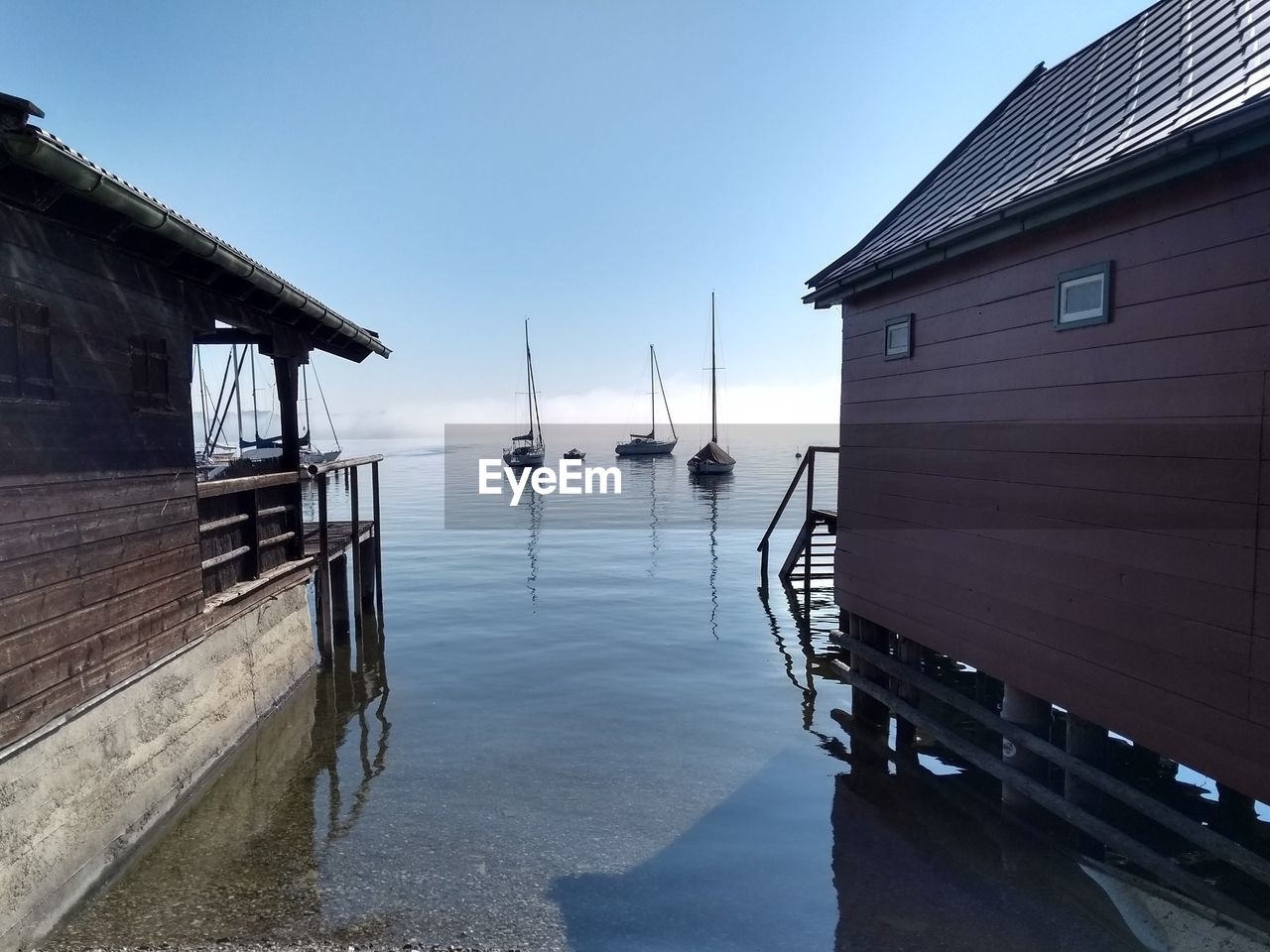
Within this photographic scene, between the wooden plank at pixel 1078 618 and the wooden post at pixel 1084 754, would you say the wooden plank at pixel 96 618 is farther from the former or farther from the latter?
the wooden post at pixel 1084 754

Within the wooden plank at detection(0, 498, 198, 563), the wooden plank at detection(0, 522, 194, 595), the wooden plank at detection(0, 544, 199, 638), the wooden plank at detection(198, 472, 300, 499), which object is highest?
the wooden plank at detection(198, 472, 300, 499)

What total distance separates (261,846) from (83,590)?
286cm

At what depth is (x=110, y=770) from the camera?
627 centimetres

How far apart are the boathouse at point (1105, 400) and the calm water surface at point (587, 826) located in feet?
6.07

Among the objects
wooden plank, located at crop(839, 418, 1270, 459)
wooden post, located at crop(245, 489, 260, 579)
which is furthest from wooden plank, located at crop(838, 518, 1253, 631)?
wooden post, located at crop(245, 489, 260, 579)

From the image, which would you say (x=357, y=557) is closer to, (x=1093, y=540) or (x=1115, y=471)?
(x=1093, y=540)

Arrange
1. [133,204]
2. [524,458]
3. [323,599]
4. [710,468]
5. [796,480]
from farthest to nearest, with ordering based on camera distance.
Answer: [524,458]
[710,468]
[796,480]
[323,599]
[133,204]

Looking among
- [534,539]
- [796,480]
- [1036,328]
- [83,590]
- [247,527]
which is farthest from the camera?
[534,539]

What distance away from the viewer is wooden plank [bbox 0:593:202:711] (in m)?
5.25

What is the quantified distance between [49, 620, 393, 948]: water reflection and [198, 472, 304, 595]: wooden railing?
2.07 m

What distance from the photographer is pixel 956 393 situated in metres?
7.52

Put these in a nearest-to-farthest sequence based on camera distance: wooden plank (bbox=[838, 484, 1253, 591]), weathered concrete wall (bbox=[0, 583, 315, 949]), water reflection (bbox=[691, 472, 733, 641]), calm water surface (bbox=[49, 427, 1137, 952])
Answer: wooden plank (bbox=[838, 484, 1253, 591]) → weathered concrete wall (bbox=[0, 583, 315, 949]) → calm water surface (bbox=[49, 427, 1137, 952]) → water reflection (bbox=[691, 472, 733, 641])

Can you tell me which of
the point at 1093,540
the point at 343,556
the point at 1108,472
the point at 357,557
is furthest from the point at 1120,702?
the point at 357,557
